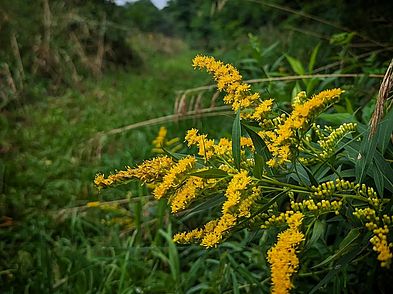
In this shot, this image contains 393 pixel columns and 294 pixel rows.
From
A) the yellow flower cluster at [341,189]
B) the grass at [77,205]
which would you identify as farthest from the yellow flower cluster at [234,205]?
the grass at [77,205]

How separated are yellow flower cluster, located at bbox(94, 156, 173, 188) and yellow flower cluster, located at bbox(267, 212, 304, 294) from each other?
0.25 m

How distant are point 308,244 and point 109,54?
18.7 feet

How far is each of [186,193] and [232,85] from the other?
9.4 inches

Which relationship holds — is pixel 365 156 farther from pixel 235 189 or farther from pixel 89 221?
pixel 89 221

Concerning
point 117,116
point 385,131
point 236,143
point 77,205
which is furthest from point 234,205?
point 117,116

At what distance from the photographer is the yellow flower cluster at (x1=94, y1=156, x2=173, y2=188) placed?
91 cm

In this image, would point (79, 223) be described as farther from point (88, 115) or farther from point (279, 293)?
point (88, 115)

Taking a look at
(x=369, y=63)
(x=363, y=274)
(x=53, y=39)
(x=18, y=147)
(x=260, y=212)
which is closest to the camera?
(x=260, y=212)

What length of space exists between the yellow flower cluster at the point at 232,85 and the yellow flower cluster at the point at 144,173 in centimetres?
18

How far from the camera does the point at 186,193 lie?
2.94ft

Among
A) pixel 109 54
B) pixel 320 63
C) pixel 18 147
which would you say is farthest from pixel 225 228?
pixel 109 54

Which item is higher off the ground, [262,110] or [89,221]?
[262,110]

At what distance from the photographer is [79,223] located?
2.34 meters

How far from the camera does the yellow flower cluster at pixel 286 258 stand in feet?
2.44
